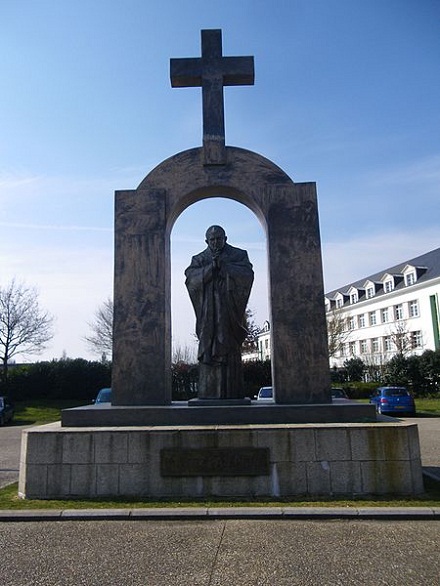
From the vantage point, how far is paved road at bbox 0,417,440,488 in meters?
8.88

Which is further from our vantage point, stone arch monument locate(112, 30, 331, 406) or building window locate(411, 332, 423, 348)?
building window locate(411, 332, 423, 348)

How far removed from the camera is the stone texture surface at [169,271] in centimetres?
760

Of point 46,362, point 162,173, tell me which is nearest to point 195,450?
point 162,173

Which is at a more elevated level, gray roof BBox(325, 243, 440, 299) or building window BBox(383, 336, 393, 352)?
gray roof BBox(325, 243, 440, 299)

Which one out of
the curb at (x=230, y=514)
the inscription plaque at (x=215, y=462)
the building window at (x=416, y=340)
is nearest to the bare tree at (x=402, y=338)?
the building window at (x=416, y=340)

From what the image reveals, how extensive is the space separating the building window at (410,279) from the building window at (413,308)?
1.80 metres

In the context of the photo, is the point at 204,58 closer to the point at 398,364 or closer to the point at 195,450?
the point at 195,450

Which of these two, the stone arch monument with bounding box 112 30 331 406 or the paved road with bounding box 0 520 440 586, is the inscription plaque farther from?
the stone arch monument with bounding box 112 30 331 406

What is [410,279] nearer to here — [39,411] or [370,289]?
[370,289]

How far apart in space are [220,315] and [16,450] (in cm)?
812

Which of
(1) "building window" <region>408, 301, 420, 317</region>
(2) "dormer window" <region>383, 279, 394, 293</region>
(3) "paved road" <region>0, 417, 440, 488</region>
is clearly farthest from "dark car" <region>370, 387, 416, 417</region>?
(2) "dormer window" <region>383, 279, 394, 293</region>

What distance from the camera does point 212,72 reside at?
8.67 meters

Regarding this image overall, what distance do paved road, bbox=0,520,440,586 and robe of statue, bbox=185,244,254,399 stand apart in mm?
2690

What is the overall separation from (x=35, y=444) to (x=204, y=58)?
6.95m
